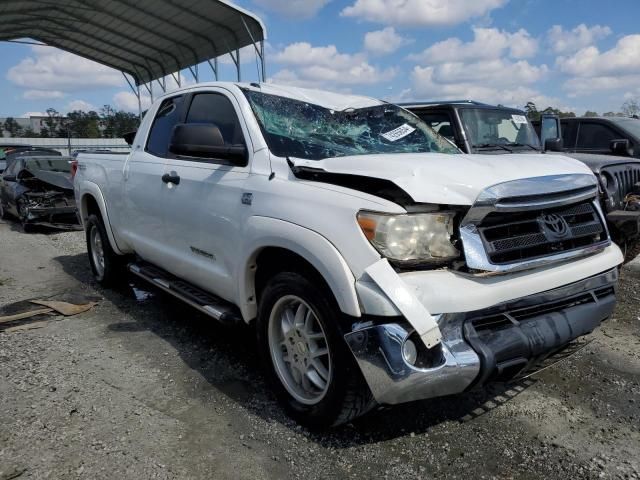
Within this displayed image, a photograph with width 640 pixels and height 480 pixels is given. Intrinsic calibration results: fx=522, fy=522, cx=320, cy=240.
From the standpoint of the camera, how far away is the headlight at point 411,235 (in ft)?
8.12

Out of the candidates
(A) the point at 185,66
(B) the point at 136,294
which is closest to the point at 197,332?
(B) the point at 136,294

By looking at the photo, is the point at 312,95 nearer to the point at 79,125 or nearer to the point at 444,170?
the point at 444,170

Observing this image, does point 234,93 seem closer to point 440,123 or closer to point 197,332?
point 197,332

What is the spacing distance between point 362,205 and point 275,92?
67.3 inches

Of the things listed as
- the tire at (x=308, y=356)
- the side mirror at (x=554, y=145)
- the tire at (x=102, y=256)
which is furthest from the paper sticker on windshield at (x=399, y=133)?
the side mirror at (x=554, y=145)

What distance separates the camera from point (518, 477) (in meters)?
2.57

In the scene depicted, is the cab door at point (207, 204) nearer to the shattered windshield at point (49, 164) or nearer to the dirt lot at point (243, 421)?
the dirt lot at point (243, 421)

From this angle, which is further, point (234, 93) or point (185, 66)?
point (185, 66)

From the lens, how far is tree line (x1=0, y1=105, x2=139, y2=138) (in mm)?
63219

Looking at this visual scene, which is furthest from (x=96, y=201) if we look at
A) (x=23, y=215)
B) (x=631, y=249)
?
(x=23, y=215)

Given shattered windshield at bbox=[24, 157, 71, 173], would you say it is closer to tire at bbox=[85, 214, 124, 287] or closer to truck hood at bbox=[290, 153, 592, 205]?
tire at bbox=[85, 214, 124, 287]

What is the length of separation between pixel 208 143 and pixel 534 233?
6.61ft

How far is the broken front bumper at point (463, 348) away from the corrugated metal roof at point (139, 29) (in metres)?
16.0

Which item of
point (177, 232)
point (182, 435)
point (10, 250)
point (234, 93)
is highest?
point (234, 93)
